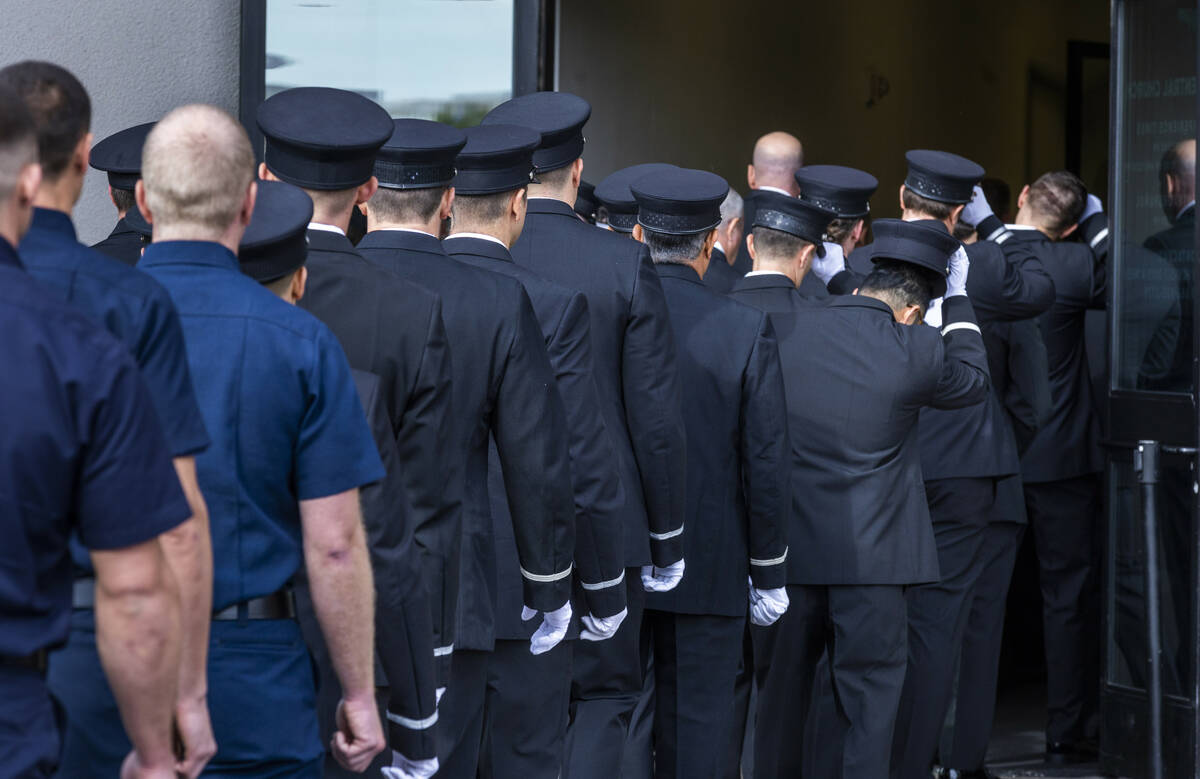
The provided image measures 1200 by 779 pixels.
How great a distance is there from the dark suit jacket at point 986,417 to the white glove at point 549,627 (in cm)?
176

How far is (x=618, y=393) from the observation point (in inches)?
141

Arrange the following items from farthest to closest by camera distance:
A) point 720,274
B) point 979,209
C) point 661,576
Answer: point 979,209
point 720,274
point 661,576

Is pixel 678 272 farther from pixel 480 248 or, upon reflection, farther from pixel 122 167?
pixel 122 167

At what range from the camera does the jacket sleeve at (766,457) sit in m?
3.76

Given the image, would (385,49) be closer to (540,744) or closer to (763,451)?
(763,451)

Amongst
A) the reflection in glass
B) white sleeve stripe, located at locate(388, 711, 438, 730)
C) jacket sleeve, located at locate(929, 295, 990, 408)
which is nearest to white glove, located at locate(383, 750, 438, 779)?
white sleeve stripe, located at locate(388, 711, 438, 730)

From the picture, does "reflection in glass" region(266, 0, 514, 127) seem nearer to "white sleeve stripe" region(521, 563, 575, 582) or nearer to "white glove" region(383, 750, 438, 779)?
"white sleeve stripe" region(521, 563, 575, 582)

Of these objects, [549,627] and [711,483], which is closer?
[549,627]

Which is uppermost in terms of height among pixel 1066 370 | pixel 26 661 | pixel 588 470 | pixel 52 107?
pixel 52 107

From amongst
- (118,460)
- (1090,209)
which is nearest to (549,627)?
(118,460)

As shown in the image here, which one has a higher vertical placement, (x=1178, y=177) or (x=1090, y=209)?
(x=1178, y=177)

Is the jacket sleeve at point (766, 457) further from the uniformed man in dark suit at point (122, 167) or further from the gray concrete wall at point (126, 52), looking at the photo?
the gray concrete wall at point (126, 52)

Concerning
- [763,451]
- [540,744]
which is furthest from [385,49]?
[540,744]

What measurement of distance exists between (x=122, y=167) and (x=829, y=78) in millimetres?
4732
